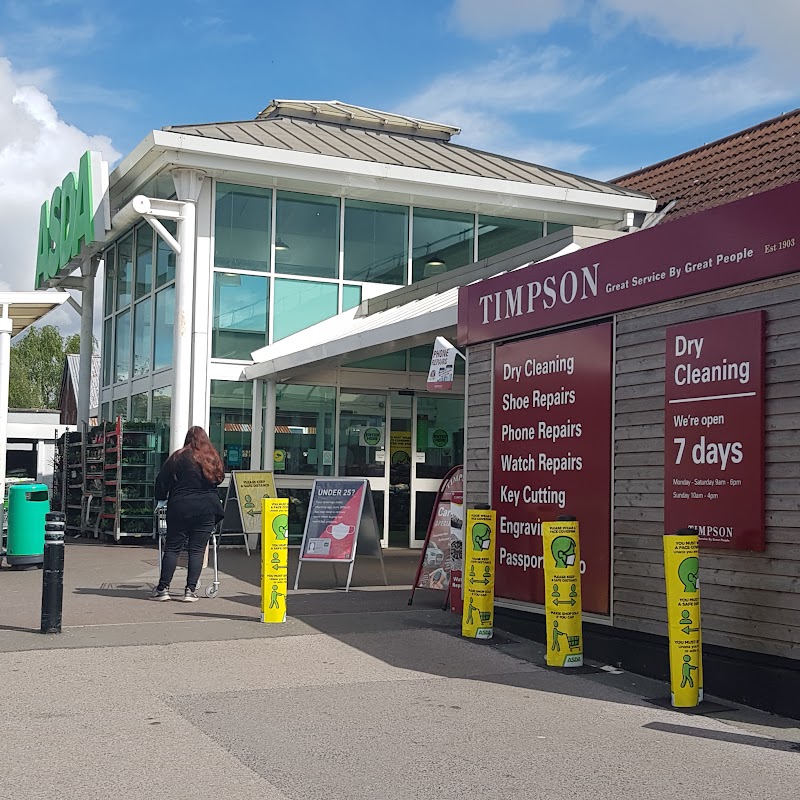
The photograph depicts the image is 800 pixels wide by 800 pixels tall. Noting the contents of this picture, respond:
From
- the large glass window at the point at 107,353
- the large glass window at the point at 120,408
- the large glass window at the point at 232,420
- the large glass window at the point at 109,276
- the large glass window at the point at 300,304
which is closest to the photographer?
the large glass window at the point at 232,420

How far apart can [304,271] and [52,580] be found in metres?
10.4

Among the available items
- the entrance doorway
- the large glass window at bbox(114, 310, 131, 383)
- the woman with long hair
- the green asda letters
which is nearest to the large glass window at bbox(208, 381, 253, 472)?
the entrance doorway

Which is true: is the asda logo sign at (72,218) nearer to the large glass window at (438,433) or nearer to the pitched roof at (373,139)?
the pitched roof at (373,139)

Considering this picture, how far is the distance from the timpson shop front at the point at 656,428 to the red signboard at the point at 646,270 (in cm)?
1

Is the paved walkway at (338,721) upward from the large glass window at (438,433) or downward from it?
downward

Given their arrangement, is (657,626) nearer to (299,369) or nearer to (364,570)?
(364,570)

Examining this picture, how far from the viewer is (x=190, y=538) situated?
10.6 meters

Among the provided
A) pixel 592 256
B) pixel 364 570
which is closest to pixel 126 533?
pixel 364 570

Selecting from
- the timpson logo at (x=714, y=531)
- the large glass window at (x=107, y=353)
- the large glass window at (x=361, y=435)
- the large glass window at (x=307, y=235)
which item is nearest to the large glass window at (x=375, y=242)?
the large glass window at (x=307, y=235)

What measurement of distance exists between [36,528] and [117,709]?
765 centimetres

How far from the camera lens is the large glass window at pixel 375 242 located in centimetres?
1870

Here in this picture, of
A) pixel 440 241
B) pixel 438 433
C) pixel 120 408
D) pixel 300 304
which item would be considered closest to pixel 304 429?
pixel 300 304

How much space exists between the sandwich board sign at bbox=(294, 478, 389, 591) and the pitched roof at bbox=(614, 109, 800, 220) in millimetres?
7899

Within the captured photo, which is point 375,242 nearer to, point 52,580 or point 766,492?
point 52,580
